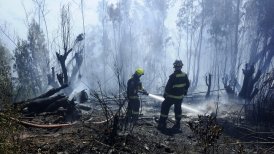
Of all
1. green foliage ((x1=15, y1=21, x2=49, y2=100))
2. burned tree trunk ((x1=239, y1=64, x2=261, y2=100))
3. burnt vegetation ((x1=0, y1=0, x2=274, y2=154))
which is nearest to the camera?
burnt vegetation ((x1=0, y1=0, x2=274, y2=154))

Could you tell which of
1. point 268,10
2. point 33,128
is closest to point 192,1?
point 268,10

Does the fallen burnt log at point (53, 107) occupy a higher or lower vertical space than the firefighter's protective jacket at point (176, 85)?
lower

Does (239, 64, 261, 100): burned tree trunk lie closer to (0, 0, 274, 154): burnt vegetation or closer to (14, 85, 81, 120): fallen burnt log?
(0, 0, 274, 154): burnt vegetation

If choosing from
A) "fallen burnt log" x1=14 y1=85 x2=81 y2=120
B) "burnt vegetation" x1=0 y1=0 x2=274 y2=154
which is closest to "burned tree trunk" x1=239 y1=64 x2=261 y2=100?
"burnt vegetation" x1=0 y1=0 x2=274 y2=154

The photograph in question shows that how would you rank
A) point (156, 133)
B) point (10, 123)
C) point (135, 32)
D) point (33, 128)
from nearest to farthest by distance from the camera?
point (10, 123) < point (33, 128) < point (156, 133) < point (135, 32)

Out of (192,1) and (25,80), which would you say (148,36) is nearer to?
(192,1)

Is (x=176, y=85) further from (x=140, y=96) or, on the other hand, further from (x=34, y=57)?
(x=34, y=57)

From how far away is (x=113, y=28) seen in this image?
43312 mm

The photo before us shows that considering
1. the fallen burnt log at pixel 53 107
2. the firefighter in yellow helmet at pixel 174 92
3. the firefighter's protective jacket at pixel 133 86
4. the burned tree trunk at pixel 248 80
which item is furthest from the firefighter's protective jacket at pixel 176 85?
the burned tree trunk at pixel 248 80

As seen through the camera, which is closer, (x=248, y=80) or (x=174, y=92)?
(x=174, y=92)

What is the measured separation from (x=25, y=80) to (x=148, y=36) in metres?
25.2

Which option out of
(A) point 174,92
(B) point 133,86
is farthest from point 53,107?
(A) point 174,92

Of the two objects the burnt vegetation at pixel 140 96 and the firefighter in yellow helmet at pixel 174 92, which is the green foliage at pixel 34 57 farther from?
the firefighter in yellow helmet at pixel 174 92

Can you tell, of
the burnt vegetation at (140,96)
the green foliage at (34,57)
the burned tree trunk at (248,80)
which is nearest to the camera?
the burnt vegetation at (140,96)
